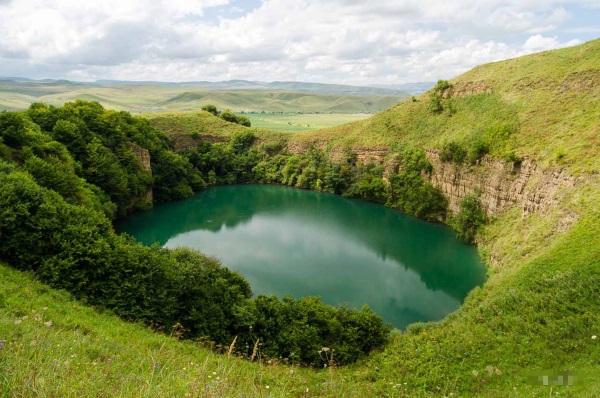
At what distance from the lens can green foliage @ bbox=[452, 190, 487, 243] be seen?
3509 cm

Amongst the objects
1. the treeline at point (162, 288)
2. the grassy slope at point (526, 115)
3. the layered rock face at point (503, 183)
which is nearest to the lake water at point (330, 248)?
the layered rock face at point (503, 183)

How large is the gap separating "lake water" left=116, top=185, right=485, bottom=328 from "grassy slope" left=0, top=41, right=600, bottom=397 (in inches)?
127

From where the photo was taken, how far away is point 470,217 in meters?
35.6

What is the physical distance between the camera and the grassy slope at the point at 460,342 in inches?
199

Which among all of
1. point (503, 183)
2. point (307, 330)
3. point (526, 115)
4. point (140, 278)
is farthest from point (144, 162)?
point (526, 115)

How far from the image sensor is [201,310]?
55.4ft

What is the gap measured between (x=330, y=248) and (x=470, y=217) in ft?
43.8

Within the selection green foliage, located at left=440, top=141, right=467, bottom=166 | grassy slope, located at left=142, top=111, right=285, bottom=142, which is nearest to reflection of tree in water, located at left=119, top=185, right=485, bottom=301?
green foliage, located at left=440, top=141, right=467, bottom=166

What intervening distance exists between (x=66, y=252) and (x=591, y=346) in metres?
19.1

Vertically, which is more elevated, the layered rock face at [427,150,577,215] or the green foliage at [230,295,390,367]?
the layered rock face at [427,150,577,215]

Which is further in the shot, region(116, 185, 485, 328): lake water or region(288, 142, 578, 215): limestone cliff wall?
region(288, 142, 578, 215): limestone cliff wall

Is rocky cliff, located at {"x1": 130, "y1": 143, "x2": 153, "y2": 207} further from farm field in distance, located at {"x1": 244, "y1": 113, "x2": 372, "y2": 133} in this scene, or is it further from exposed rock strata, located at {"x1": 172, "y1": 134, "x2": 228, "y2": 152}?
farm field in distance, located at {"x1": 244, "y1": 113, "x2": 372, "y2": 133}

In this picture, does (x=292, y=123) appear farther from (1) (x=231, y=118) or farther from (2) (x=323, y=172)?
(2) (x=323, y=172)

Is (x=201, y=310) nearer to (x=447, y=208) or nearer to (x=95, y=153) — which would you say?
(x=95, y=153)
